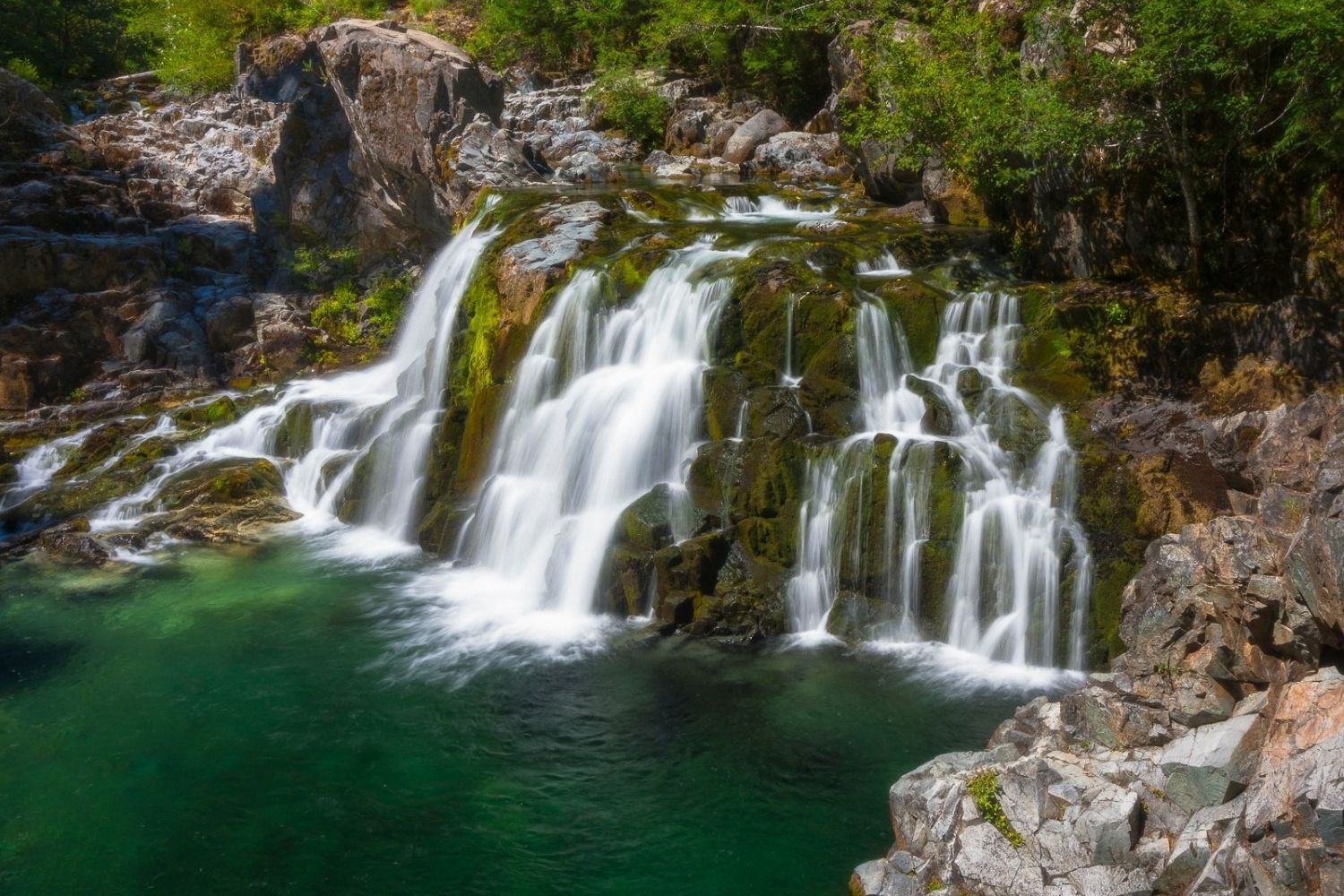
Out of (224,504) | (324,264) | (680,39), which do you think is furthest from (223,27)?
(224,504)

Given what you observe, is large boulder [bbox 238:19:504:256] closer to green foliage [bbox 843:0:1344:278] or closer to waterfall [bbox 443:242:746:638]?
waterfall [bbox 443:242:746:638]

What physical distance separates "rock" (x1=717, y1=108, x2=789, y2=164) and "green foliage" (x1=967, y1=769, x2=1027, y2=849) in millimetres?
23287

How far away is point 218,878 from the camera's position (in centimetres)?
847

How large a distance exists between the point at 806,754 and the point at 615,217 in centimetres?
1151

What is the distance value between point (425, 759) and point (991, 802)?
5.67m

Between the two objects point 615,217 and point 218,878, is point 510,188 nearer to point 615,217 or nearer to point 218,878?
point 615,217

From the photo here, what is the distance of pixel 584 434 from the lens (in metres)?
14.8

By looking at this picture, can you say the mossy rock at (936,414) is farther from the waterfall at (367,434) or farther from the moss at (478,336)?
the waterfall at (367,434)

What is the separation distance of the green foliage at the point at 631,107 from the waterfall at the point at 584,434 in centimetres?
1639

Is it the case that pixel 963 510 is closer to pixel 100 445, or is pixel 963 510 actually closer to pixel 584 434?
pixel 584 434

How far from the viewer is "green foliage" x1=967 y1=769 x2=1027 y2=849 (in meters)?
7.13

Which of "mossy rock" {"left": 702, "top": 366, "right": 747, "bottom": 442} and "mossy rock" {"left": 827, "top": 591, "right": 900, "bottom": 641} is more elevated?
"mossy rock" {"left": 702, "top": 366, "right": 747, "bottom": 442}

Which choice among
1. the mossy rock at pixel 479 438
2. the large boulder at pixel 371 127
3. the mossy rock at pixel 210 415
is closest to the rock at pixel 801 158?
the large boulder at pixel 371 127

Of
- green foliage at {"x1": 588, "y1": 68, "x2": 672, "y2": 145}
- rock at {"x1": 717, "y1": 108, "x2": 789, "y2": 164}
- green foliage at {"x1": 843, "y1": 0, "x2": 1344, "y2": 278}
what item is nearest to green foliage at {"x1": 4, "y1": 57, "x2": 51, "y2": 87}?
green foliage at {"x1": 588, "y1": 68, "x2": 672, "y2": 145}
